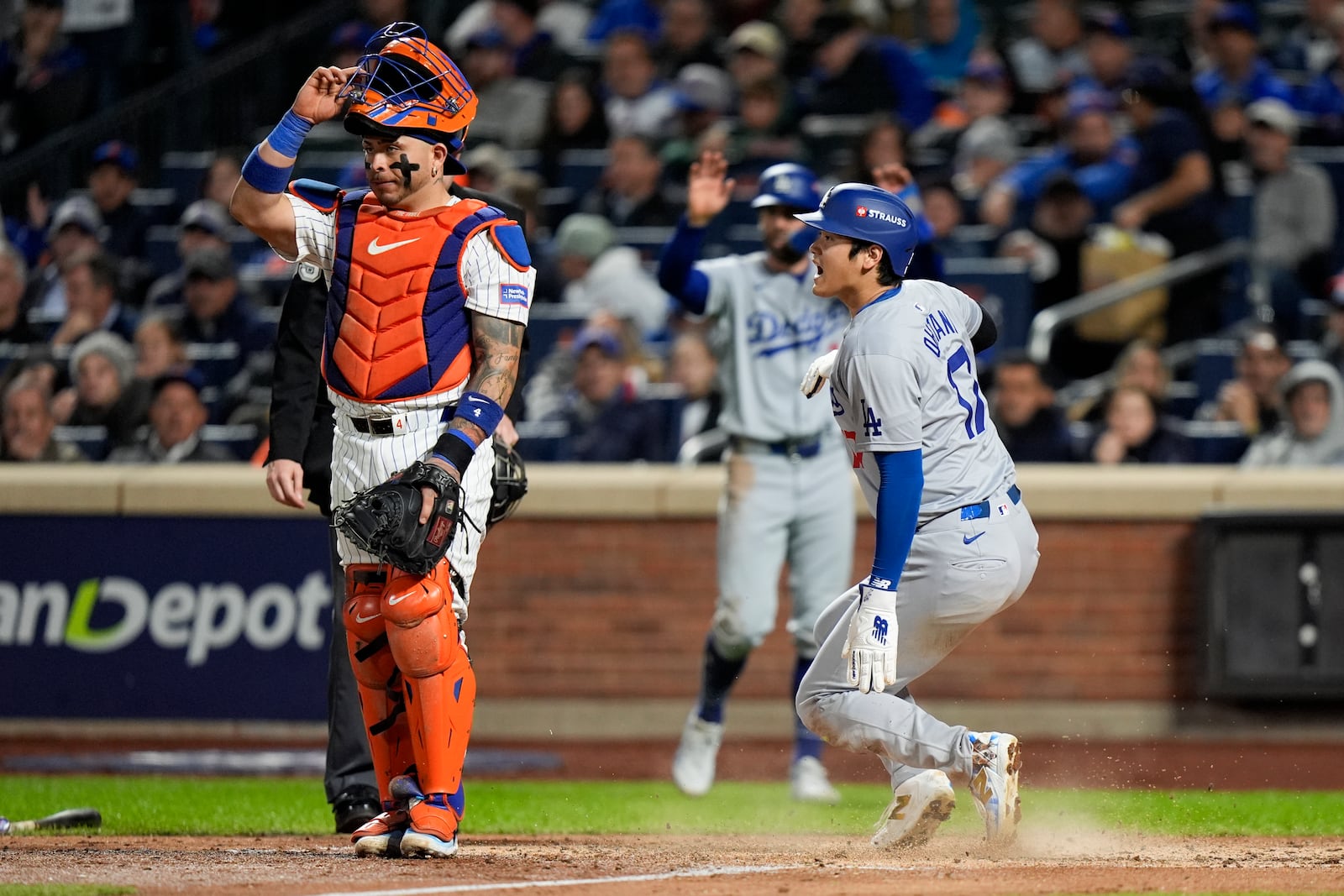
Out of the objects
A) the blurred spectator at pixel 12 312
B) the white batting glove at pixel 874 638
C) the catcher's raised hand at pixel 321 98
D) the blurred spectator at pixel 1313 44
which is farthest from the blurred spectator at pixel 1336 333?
the blurred spectator at pixel 12 312

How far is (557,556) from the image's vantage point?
9516mm

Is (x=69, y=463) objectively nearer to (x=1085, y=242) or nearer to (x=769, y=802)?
(x=769, y=802)

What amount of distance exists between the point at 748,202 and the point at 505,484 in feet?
22.7

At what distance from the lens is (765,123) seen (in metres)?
12.3

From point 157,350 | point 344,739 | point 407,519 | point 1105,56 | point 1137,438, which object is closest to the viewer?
point 407,519

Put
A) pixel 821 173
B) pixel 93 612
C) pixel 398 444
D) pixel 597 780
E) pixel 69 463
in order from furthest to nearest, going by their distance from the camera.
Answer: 1. pixel 821 173
2. pixel 69 463
3. pixel 93 612
4. pixel 597 780
5. pixel 398 444

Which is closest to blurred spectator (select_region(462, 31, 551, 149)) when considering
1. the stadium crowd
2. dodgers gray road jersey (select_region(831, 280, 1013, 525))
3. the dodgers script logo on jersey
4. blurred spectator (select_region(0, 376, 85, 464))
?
the stadium crowd

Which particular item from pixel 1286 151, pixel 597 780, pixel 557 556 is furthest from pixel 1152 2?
pixel 597 780

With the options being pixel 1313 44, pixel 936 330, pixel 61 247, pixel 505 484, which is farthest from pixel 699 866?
pixel 1313 44

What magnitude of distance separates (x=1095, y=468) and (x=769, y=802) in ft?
10.6

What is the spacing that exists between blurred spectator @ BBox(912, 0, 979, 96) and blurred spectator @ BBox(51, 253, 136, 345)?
5.82 meters

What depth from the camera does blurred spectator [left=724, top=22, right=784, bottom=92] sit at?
41.0 feet

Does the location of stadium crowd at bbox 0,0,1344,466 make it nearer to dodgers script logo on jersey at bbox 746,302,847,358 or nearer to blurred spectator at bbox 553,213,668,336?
blurred spectator at bbox 553,213,668,336

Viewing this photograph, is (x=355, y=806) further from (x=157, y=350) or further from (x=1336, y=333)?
(x=1336, y=333)
